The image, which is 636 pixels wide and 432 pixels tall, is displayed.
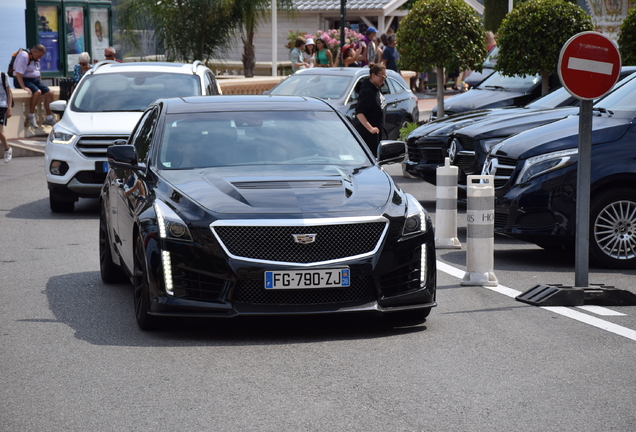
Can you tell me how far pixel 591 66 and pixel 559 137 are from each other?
89.1 inches

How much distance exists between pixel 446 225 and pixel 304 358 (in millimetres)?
4969

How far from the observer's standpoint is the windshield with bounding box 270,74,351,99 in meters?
19.8

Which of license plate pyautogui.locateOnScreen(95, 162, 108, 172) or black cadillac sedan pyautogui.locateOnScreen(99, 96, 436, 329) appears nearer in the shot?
black cadillac sedan pyautogui.locateOnScreen(99, 96, 436, 329)

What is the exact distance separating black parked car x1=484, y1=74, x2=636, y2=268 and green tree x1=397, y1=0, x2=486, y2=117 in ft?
38.3

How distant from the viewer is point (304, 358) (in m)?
6.51

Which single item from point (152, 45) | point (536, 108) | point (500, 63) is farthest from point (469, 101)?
point (152, 45)

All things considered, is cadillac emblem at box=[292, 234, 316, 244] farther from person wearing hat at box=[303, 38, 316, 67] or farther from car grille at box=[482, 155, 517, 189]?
person wearing hat at box=[303, 38, 316, 67]

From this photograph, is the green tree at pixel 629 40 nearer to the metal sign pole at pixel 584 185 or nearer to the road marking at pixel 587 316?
the road marking at pixel 587 316

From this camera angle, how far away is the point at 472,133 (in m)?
13.2

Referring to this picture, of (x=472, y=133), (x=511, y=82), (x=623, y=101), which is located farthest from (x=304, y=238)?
(x=511, y=82)

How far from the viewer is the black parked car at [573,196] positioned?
1012 cm

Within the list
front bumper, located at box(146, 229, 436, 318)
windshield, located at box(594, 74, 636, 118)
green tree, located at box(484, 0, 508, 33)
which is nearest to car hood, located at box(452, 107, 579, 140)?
windshield, located at box(594, 74, 636, 118)

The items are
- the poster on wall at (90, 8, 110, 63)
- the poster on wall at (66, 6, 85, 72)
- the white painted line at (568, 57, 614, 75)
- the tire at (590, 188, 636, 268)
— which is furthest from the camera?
the poster on wall at (90, 8, 110, 63)

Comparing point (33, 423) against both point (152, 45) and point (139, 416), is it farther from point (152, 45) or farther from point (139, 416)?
point (152, 45)
